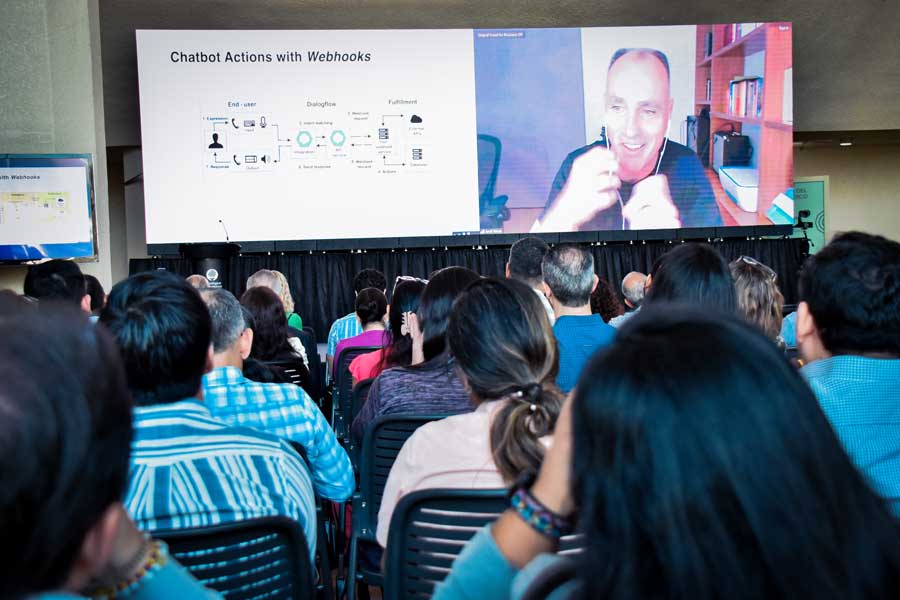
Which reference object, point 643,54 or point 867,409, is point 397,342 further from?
point 643,54

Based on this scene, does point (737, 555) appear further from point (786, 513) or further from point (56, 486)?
point (56, 486)

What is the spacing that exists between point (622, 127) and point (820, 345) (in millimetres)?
7130

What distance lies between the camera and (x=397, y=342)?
10.1ft

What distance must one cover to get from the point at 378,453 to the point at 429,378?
0.92 feet

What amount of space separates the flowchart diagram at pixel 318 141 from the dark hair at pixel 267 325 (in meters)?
4.86

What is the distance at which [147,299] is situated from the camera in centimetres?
155

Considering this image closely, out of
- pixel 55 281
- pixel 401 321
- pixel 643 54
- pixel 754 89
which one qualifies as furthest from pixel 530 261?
pixel 754 89

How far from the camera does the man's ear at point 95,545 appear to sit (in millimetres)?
630

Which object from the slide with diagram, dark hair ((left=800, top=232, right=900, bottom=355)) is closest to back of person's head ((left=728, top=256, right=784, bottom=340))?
dark hair ((left=800, top=232, right=900, bottom=355))

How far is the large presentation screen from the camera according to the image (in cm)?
806

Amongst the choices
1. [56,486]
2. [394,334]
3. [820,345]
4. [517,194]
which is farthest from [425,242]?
[56,486]

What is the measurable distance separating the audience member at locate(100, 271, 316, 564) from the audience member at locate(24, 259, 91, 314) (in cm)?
215

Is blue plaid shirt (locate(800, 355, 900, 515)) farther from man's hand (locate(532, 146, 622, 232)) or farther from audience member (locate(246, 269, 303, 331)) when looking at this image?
man's hand (locate(532, 146, 622, 232))

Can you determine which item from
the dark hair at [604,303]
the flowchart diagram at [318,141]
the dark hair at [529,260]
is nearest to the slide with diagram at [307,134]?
the flowchart diagram at [318,141]
